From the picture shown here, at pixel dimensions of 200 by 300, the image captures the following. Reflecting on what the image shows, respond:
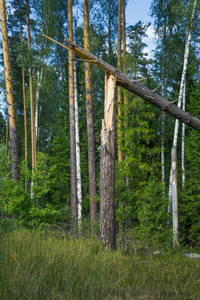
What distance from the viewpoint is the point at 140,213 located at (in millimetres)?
8273

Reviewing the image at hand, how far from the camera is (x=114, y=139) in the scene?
5598mm

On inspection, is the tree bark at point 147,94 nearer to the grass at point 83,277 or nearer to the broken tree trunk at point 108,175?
the broken tree trunk at point 108,175

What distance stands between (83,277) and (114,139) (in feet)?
9.81

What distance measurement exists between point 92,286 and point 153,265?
1.72 metres

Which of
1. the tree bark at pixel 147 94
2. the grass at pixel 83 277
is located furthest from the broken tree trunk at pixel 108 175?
the grass at pixel 83 277

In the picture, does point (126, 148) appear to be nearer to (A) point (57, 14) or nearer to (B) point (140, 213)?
(B) point (140, 213)

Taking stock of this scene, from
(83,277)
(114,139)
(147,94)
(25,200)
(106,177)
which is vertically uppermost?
(147,94)

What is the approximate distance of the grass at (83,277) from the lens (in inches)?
120

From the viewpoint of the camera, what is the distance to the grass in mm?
3045

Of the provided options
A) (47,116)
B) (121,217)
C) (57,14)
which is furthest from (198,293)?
(47,116)

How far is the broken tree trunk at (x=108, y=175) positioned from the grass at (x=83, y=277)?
0.68 m

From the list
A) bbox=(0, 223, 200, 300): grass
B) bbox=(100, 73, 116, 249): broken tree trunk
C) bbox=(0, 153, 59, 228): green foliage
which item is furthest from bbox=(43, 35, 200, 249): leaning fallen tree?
bbox=(0, 153, 59, 228): green foliage

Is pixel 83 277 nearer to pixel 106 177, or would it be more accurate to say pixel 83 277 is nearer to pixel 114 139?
pixel 106 177

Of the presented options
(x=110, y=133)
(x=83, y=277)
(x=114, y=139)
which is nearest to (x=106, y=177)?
(x=114, y=139)
